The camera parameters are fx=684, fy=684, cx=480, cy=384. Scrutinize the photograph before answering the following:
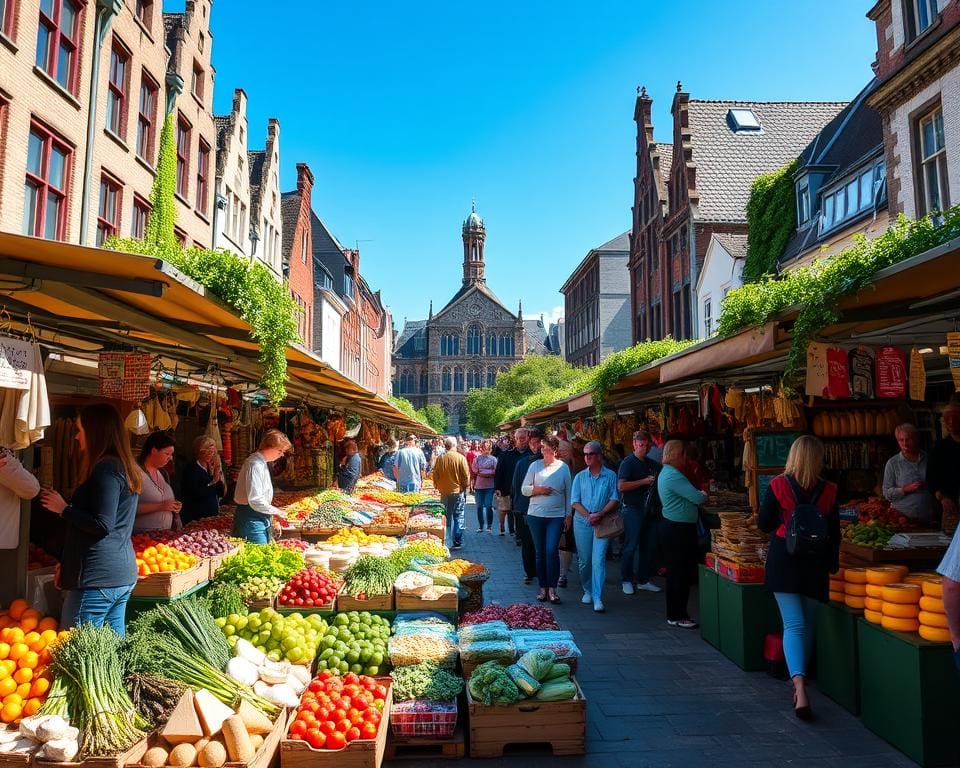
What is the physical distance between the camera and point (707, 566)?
641 centimetres

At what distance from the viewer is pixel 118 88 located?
49.7ft

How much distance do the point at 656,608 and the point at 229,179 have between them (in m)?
19.9

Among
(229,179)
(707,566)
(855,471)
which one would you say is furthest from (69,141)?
(855,471)

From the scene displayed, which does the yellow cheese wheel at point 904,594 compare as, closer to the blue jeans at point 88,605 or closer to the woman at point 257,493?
the blue jeans at point 88,605

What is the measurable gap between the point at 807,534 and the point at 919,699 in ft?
3.52

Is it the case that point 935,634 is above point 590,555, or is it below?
above

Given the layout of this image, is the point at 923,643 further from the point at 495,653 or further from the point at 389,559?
the point at 389,559

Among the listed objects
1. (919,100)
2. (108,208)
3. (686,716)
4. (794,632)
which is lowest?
(686,716)

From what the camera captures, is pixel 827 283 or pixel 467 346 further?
pixel 467 346

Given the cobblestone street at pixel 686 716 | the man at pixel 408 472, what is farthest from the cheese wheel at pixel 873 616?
the man at pixel 408 472

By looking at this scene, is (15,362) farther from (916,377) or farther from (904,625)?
(916,377)

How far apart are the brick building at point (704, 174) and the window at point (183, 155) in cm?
1783

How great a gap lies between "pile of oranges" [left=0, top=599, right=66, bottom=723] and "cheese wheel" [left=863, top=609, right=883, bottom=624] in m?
4.90

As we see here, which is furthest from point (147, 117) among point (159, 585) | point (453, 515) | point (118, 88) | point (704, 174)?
point (704, 174)
